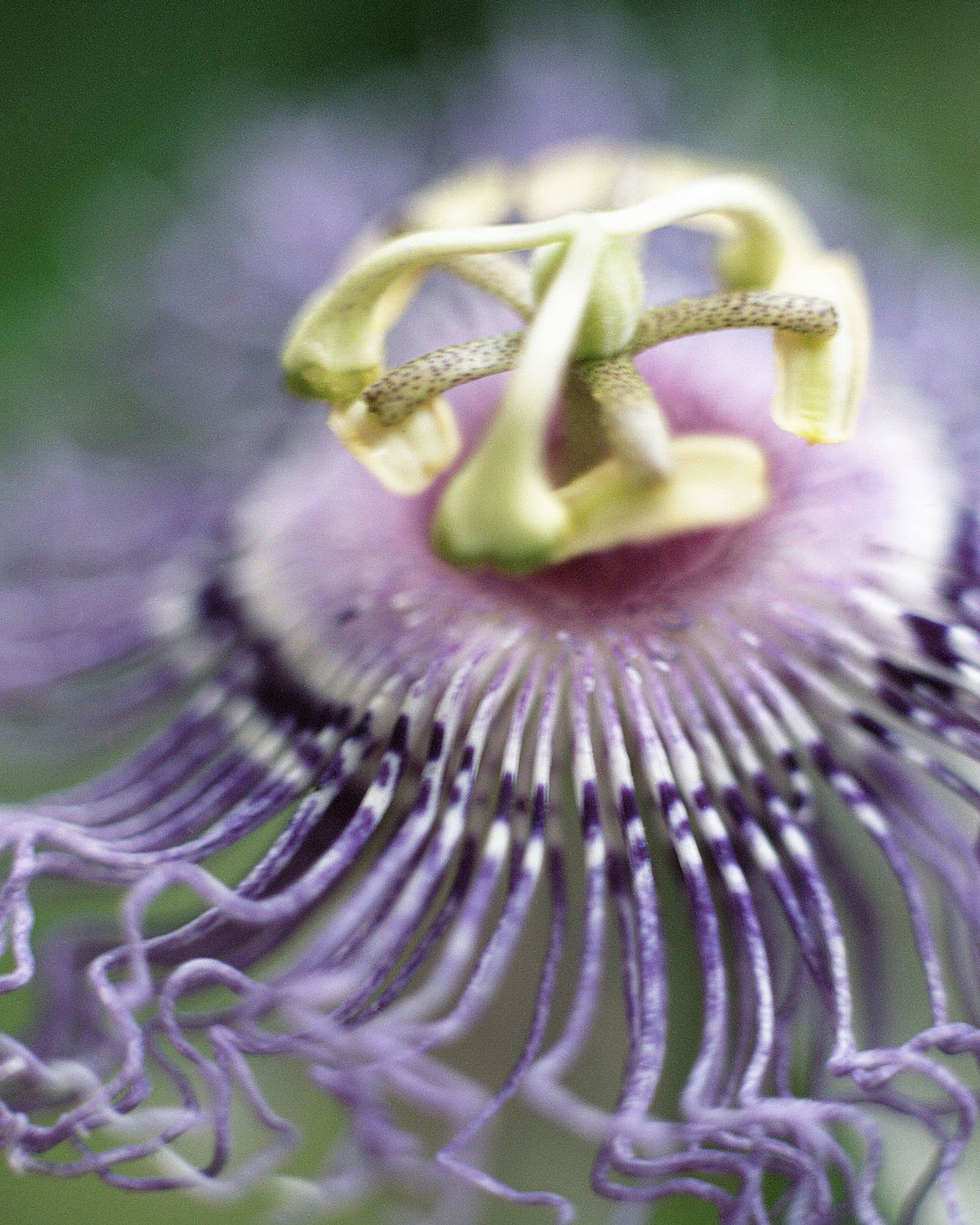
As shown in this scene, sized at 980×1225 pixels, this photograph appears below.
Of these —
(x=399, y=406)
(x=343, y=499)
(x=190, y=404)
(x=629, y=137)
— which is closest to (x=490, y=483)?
(x=399, y=406)

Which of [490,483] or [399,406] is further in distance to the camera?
[399,406]

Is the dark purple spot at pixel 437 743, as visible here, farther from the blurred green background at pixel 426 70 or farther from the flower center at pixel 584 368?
the blurred green background at pixel 426 70

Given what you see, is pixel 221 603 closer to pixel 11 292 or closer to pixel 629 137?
pixel 11 292

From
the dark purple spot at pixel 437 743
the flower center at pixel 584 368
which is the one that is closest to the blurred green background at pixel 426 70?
the flower center at pixel 584 368

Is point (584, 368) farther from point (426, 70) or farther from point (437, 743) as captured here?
point (426, 70)

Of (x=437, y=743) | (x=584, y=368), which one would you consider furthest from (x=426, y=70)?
(x=437, y=743)

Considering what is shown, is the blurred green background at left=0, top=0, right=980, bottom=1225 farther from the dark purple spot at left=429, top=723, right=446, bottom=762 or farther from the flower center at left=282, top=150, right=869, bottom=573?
the dark purple spot at left=429, top=723, right=446, bottom=762
